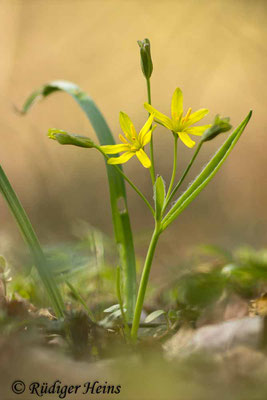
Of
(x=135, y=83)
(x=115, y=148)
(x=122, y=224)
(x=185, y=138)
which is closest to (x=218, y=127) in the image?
(x=185, y=138)

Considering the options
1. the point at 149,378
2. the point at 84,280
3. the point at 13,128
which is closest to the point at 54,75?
the point at 13,128

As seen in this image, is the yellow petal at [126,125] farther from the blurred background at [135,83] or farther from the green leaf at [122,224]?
the blurred background at [135,83]

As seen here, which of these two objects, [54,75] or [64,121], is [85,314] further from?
[54,75]

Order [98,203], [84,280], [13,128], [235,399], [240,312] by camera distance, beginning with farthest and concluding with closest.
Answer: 1. [98,203]
2. [13,128]
3. [84,280]
4. [240,312]
5. [235,399]

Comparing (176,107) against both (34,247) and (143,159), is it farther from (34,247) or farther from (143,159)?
(34,247)

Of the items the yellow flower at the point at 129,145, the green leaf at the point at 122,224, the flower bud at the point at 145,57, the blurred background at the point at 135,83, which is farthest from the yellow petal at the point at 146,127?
the blurred background at the point at 135,83
